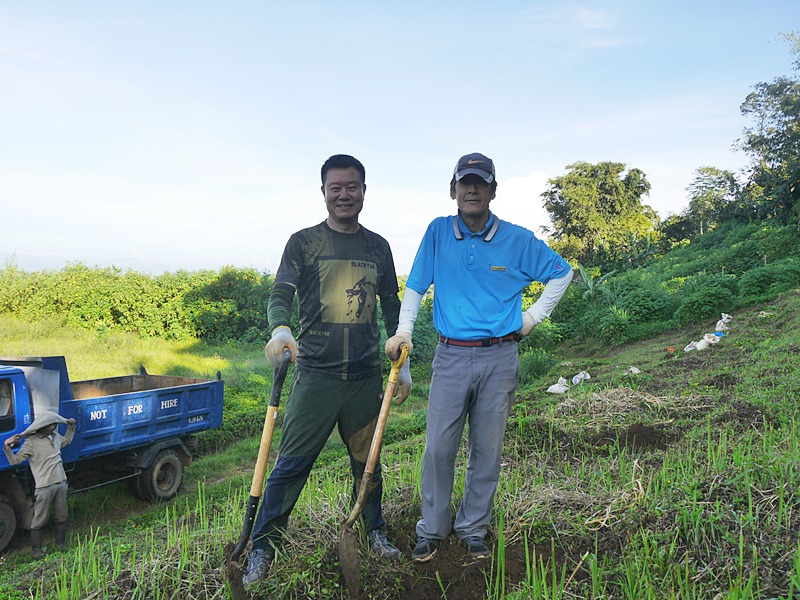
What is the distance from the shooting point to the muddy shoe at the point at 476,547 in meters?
3.07

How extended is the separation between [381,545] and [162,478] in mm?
A: 4628

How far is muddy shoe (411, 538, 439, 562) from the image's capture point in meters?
3.04

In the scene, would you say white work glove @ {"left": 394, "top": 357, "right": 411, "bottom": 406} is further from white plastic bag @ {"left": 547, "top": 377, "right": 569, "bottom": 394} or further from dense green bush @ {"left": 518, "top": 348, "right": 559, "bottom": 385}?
dense green bush @ {"left": 518, "top": 348, "right": 559, "bottom": 385}

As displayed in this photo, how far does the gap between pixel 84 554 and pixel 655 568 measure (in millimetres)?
3369

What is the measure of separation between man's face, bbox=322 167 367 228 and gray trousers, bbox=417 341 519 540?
829 millimetres

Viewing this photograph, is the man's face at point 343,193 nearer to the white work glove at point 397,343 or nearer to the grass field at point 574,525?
the white work glove at point 397,343

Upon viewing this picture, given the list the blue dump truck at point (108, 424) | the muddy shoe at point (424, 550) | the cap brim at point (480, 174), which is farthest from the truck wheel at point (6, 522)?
the cap brim at point (480, 174)

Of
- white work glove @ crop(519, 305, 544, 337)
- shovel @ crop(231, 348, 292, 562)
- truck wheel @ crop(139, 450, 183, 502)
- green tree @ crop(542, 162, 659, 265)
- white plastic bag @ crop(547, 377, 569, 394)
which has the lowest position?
truck wheel @ crop(139, 450, 183, 502)

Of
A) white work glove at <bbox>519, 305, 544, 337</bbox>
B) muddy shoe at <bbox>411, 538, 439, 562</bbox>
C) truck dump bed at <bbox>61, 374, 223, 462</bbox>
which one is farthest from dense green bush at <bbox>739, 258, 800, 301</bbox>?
muddy shoe at <bbox>411, 538, 439, 562</bbox>

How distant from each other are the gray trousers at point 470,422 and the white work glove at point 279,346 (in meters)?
0.72

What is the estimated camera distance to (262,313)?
18438 mm

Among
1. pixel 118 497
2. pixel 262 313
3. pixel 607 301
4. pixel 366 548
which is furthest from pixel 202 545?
pixel 262 313

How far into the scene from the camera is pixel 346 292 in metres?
3.15

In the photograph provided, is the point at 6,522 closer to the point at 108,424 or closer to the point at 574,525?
the point at 108,424
